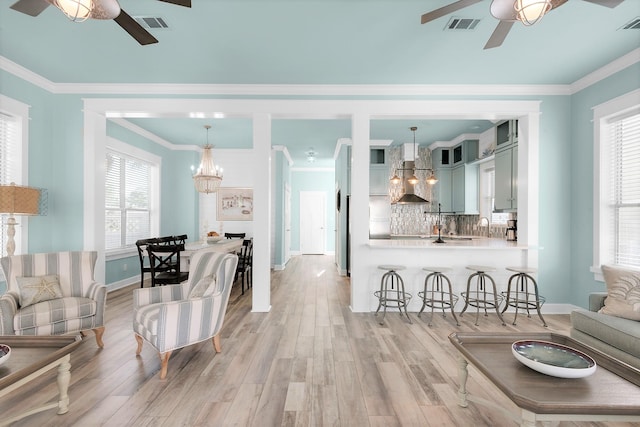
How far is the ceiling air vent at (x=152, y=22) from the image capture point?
118 inches

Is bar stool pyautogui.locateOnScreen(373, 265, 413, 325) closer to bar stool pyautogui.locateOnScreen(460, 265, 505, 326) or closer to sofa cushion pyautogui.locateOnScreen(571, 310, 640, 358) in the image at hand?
bar stool pyautogui.locateOnScreen(460, 265, 505, 326)

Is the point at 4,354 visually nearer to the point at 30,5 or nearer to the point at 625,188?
the point at 30,5

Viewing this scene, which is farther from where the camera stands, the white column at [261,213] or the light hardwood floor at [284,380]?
the white column at [261,213]

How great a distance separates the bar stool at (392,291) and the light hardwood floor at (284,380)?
0.22m

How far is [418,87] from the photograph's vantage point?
4.42 m

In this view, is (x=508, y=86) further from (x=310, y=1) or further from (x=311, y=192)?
(x=311, y=192)

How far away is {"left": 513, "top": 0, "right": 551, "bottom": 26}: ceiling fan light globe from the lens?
2.02 meters

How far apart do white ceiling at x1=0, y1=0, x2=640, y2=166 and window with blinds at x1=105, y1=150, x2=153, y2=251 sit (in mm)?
1921

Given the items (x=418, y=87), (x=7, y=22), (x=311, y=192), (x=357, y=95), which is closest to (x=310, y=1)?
(x=357, y=95)

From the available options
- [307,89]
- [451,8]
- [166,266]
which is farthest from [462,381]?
[166,266]

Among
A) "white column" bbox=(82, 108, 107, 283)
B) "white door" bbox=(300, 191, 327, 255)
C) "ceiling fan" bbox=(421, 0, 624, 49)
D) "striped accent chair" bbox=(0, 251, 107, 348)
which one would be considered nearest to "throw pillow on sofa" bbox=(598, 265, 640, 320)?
"ceiling fan" bbox=(421, 0, 624, 49)

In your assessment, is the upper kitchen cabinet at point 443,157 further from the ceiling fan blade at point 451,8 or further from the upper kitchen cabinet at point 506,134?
the ceiling fan blade at point 451,8

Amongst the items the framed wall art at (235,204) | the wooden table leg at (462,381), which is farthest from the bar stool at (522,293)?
the framed wall art at (235,204)

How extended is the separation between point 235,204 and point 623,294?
712 centimetres
